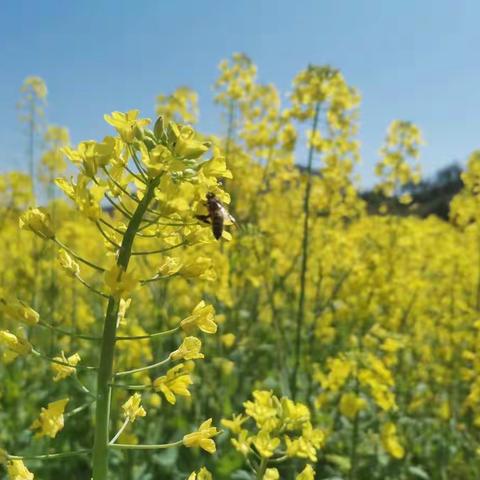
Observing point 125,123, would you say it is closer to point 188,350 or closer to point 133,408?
point 188,350

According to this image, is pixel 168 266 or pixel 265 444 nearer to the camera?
pixel 168 266

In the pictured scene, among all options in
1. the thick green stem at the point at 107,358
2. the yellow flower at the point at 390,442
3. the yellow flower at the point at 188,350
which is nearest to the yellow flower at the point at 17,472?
the thick green stem at the point at 107,358

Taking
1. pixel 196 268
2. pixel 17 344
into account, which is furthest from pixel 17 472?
pixel 196 268

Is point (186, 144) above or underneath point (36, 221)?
above

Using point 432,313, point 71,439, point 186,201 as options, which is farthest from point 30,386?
point 186,201

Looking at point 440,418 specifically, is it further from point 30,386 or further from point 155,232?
point 155,232

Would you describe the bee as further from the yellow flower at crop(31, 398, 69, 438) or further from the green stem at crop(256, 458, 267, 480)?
the green stem at crop(256, 458, 267, 480)
